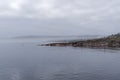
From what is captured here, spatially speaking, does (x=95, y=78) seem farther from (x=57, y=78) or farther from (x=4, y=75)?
(x=4, y=75)

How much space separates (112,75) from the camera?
249ft

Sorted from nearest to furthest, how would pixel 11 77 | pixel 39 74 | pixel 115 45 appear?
1. pixel 11 77
2. pixel 39 74
3. pixel 115 45

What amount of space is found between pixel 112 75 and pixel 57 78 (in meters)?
18.3

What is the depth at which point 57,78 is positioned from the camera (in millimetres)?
71188

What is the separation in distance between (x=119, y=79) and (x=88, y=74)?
467 inches

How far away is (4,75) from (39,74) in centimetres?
1144

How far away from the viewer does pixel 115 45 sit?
198 meters

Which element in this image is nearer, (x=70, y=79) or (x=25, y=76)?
(x=70, y=79)

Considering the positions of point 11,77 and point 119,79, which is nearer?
point 119,79

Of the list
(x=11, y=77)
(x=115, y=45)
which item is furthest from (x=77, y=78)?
(x=115, y=45)

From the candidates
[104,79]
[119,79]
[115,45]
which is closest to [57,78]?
[104,79]

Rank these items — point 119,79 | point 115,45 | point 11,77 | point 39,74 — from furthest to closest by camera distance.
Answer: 1. point 115,45
2. point 39,74
3. point 11,77
4. point 119,79

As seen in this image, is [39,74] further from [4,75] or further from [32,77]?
[4,75]

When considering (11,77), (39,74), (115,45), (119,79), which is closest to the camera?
(119,79)
